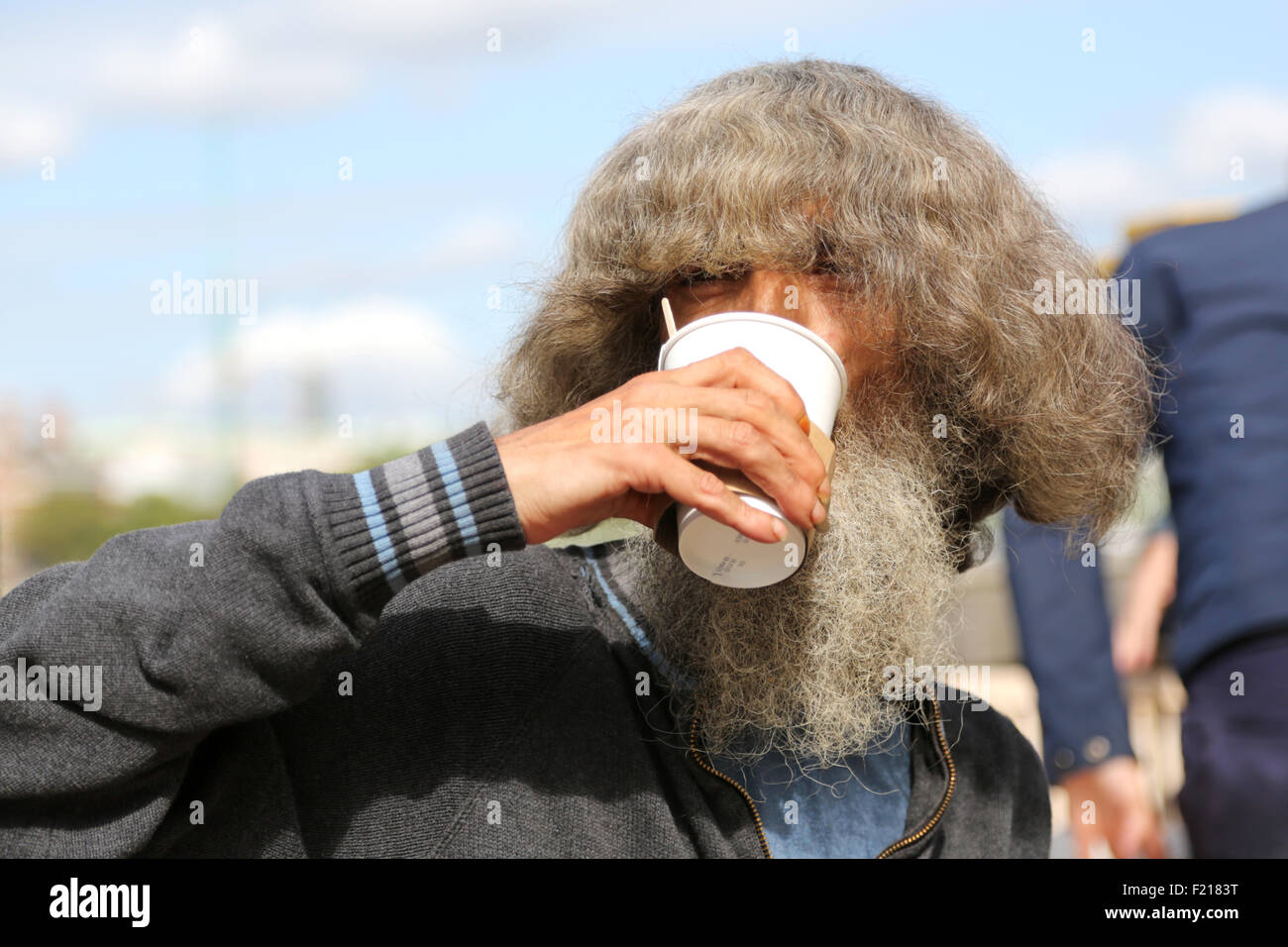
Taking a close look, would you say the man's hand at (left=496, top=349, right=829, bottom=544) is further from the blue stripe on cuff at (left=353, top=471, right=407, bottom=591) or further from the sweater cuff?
the blue stripe on cuff at (left=353, top=471, right=407, bottom=591)

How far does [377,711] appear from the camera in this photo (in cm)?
182

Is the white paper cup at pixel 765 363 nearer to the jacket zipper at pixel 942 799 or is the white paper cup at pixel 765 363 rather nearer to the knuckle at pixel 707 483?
the knuckle at pixel 707 483

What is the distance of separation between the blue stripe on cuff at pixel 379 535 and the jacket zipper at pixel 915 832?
0.70m

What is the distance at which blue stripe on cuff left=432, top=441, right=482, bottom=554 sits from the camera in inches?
59.9

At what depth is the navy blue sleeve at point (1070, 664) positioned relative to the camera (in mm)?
3383

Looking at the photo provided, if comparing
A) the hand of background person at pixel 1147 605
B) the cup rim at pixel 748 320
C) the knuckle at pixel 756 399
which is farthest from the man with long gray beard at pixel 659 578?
the hand of background person at pixel 1147 605

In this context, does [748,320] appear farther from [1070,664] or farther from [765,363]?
[1070,664]

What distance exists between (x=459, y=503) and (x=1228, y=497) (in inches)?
71.1

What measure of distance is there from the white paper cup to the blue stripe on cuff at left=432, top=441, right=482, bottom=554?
0.30m

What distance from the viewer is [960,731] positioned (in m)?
2.29

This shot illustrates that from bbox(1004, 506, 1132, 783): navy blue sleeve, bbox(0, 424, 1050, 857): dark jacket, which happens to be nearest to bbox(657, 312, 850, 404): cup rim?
bbox(0, 424, 1050, 857): dark jacket
